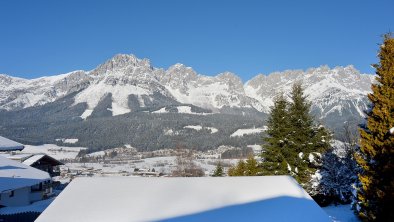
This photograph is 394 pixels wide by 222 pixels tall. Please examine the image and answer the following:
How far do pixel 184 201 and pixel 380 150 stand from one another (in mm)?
11497

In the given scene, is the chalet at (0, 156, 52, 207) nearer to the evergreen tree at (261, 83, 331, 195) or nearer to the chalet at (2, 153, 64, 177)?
the chalet at (2, 153, 64, 177)

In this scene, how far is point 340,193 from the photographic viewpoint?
1357 inches

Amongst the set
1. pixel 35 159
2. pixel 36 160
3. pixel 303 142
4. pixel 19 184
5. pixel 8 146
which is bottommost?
pixel 19 184

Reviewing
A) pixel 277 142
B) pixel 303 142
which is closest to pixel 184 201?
pixel 277 142

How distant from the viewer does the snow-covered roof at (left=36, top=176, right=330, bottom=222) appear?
1476 centimetres

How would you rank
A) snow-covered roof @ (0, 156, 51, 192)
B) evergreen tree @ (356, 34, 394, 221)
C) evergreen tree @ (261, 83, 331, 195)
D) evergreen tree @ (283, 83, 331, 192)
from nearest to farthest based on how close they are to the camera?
evergreen tree @ (356, 34, 394, 221), snow-covered roof @ (0, 156, 51, 192), evergreen tree @ (283, 83, 331, 192), evergreen tree @ (261, 83, 331, 195)

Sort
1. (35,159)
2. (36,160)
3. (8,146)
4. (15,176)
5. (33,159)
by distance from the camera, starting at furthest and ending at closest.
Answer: (33,159)
(35,159)
(36,160)
(15,176)
(8,146)

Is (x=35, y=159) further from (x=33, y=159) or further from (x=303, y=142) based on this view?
(x=303, y=142)

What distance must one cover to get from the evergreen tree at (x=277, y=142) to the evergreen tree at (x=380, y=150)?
18025 mm

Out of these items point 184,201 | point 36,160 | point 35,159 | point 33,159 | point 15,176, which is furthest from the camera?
point 33,159

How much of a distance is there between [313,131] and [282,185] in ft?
88.6

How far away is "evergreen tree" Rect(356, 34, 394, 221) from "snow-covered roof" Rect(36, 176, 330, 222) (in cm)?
614

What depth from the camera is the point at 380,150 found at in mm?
21625

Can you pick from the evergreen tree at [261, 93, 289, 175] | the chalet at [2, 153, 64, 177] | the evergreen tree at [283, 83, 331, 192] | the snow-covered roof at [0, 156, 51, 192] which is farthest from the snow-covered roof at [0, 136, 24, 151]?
the chalet at [2, 153, 64, 177]
